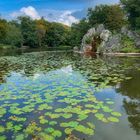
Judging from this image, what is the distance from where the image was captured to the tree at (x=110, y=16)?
1806 inches

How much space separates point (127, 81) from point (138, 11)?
28.3 m

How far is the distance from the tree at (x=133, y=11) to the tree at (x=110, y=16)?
9.34 feet

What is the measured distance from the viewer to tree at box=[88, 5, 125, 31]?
45875 millimetres

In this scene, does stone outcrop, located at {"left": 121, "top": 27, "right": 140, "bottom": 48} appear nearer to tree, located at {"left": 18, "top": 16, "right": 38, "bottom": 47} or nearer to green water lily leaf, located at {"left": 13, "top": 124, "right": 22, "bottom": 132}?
green water lily leaf, located at {"left": 13, "top": 124, "right": 22, "bottom": 132}

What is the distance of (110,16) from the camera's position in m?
46.1

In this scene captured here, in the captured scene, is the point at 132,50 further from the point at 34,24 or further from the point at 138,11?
the point at 34,24

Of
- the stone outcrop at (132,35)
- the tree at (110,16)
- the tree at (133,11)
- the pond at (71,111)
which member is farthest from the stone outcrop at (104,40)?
the pond at (71,111)

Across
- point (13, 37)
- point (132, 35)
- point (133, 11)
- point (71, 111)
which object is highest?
point (133, 11)

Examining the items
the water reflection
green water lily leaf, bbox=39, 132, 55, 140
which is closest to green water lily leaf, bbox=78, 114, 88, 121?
the water reflection

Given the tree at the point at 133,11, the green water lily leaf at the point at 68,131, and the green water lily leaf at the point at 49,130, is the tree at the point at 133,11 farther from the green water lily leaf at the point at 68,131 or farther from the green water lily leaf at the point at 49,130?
the green water lily leaf at the point at 49,130

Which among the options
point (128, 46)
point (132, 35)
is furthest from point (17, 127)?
point (132, 35)

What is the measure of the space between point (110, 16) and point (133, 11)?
5016 mm

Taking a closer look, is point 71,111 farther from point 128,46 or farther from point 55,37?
point 55,37

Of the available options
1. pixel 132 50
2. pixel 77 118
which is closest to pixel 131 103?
pixel 77 118
